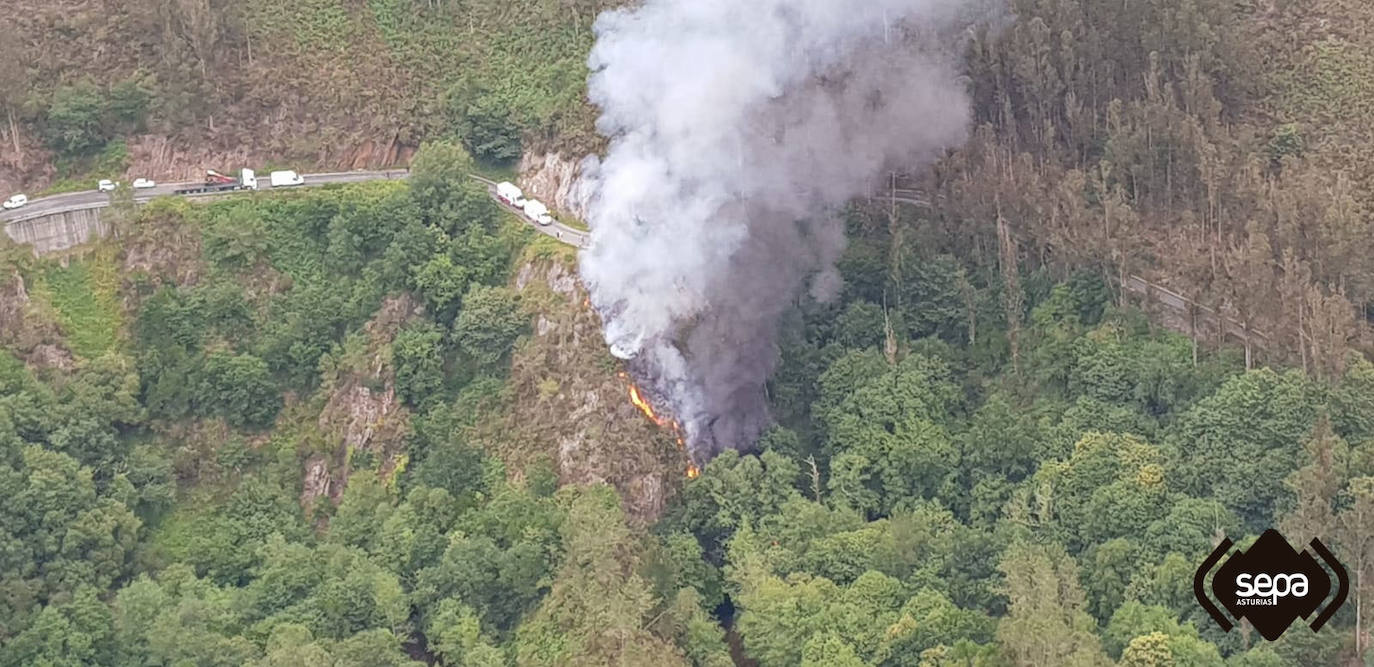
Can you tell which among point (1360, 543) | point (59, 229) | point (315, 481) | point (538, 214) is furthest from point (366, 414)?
point (1360, 543)

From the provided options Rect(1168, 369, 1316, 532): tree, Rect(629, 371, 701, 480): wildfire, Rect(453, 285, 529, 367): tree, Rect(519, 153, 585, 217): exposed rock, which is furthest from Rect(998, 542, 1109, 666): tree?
Rect(519, 153, 585, 217): exposed rock

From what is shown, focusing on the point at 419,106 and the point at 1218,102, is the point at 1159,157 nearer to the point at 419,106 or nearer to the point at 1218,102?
the point at 1218,102

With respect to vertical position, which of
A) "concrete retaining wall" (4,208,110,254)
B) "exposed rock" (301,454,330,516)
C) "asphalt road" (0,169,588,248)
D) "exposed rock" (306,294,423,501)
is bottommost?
"exposed rock" (301,454,330,516)

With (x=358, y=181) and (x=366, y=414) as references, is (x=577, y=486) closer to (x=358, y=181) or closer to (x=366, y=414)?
(x=366, y=414)

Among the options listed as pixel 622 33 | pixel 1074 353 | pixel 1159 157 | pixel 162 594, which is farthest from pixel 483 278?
pixel 1159 157

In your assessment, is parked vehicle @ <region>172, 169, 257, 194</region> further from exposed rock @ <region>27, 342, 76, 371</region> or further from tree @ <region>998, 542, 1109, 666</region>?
tree @ <region>998, 542, 1109, 666</region>

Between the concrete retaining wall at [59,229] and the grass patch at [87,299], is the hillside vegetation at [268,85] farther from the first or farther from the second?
the grass patch at [87,299]
